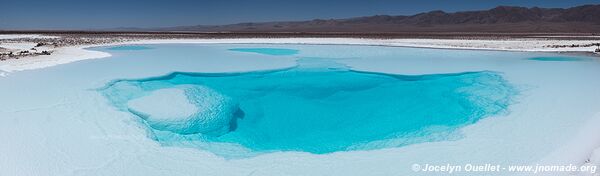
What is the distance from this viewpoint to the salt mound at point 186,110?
16.8ft

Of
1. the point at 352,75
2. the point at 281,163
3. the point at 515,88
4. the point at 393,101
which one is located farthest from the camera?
the point at 352,75

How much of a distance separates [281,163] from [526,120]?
3.07 metres

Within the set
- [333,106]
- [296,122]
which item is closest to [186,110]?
[296,122]

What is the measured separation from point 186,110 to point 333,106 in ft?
6.91

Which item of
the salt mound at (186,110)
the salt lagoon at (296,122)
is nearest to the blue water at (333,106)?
the salt lagoon at (296,122)

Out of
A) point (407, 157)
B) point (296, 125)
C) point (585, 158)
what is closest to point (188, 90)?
point (296, 125)

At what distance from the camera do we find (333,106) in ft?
21.2

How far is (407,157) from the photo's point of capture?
3.87m

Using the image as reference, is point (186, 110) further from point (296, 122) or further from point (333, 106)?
point (333, 106)

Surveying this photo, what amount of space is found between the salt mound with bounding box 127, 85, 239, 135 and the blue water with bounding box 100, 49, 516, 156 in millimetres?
121

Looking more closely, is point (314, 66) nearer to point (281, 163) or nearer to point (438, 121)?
point (438, 121)

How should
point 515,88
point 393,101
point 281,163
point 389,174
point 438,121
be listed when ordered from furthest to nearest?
point 515,88
point 393,101
point 438,121
point 281,163
point 389,174

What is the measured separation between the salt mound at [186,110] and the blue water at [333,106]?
0.40 ft

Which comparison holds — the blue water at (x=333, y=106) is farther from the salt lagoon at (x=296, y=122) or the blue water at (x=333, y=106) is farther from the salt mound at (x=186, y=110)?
the salt mound at (x=186, y=110)
